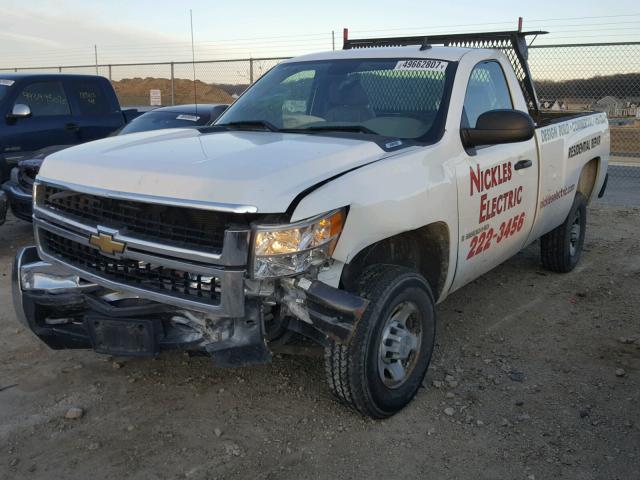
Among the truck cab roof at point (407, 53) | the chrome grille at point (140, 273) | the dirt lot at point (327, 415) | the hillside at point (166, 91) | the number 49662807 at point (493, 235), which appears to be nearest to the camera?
the chrome grille at point (140, 273)

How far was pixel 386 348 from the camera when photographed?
3.32 metres

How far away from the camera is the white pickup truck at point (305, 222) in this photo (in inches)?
111

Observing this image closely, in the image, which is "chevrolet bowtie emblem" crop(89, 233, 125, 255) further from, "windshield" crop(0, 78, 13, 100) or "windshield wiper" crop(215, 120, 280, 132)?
"windshield" crop(0, 78, 13, 100)

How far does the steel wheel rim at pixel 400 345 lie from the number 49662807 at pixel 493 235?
0.75m

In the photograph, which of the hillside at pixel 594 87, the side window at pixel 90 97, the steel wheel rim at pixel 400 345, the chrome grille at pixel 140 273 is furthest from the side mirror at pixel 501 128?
the hillside at pixel 594 87

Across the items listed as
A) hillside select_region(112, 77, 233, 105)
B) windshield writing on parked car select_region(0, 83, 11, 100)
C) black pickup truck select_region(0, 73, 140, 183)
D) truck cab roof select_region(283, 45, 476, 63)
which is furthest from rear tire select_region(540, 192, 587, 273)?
hillside select_region(112, 77, 233, 105)

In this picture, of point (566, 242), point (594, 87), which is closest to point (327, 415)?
point (566, 242)

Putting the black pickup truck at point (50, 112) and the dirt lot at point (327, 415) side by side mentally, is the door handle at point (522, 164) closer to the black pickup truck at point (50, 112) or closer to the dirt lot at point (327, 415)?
the dirt lot at point (327, 415)

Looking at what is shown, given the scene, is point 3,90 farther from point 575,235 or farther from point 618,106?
point 618,106

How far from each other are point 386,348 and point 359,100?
1683 millimetres

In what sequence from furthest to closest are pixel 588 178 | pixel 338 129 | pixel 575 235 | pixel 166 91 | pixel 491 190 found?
pixel 166 91, pixel 588 178, pixel 575 235, pixel 491 190, pixel 338 129

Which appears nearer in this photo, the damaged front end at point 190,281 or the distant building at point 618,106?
the damaged front end at point 190,281

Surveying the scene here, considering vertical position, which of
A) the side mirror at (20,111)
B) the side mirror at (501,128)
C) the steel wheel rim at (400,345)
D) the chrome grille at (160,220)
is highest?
the side mirror at (20,111)

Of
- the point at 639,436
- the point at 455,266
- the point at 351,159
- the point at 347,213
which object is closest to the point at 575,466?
the point at 639,436
